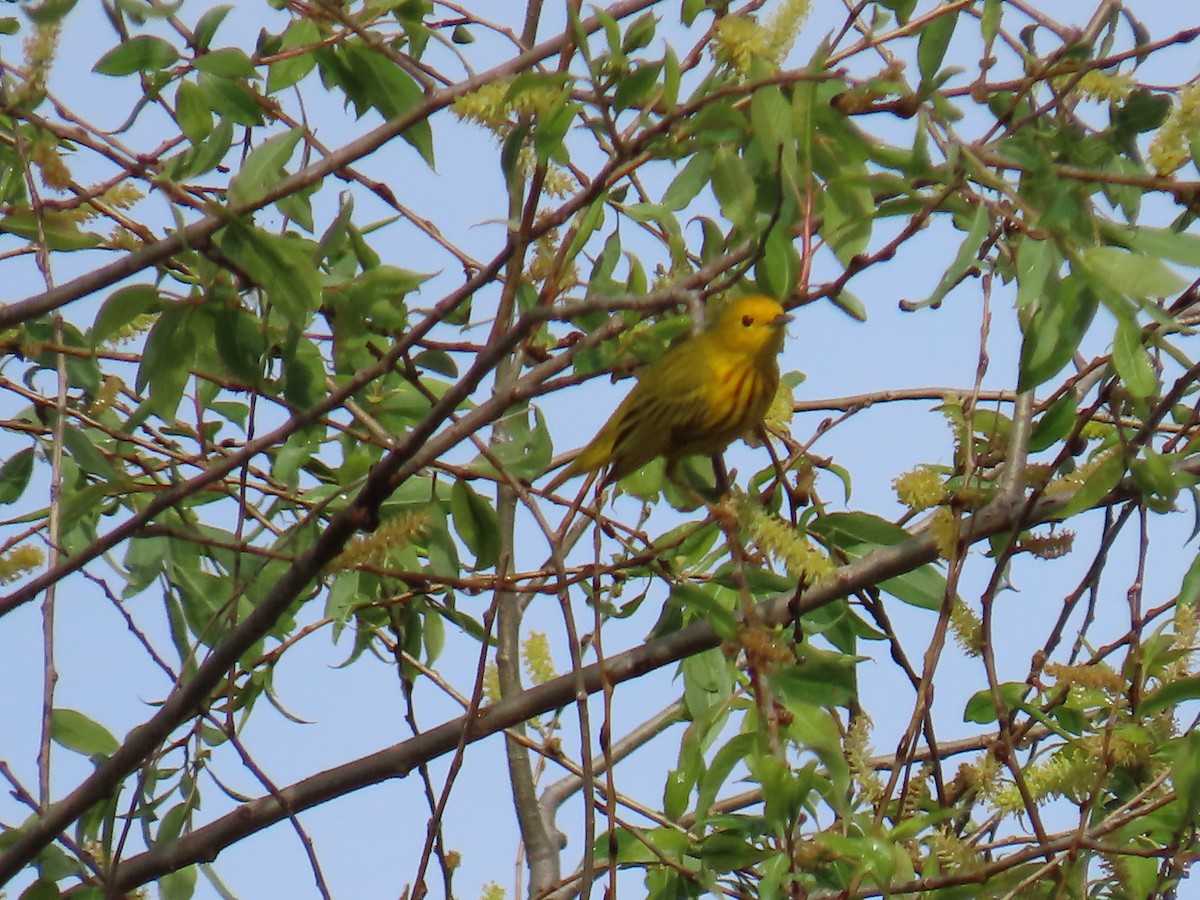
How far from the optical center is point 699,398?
321 cm

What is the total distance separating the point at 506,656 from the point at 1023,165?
1990 millimetres

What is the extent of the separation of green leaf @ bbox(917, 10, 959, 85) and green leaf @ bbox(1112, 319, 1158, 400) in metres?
0.49

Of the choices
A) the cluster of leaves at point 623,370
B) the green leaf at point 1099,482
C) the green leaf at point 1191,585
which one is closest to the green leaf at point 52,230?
the cluster of leaves at point 623,370

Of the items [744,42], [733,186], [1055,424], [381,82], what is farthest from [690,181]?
[1055,424]

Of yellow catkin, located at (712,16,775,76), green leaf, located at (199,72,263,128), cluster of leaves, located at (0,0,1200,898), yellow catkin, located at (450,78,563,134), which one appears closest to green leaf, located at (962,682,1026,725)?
A: cluster of leaves, located at (0,0,1200,898)

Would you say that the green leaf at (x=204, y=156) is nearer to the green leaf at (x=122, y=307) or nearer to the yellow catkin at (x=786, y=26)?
the green leaf at (x=122, y=307)

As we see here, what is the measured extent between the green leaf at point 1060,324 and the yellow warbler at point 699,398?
3.57ft

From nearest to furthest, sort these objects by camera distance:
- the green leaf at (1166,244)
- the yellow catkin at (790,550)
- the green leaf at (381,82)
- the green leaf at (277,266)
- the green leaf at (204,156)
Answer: the green leaf at (1166,244) → the yellow catkin at (790,550) → the green leaf at (277,266) → the green leaf at (204,156) → the green leaf at (381,82)

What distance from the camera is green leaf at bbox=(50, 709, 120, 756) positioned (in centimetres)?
283

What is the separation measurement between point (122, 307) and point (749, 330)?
164 cm

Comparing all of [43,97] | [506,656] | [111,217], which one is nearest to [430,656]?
[506,656]

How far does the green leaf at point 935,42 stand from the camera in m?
2.08

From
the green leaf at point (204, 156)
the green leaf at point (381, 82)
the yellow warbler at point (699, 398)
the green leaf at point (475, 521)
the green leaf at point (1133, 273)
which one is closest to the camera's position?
the green leaf at point (1133, 273)

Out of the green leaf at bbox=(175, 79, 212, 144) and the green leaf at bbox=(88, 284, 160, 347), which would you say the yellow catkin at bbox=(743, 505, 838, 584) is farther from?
the green leaf at bbox=(175, 79, 212, 144)
